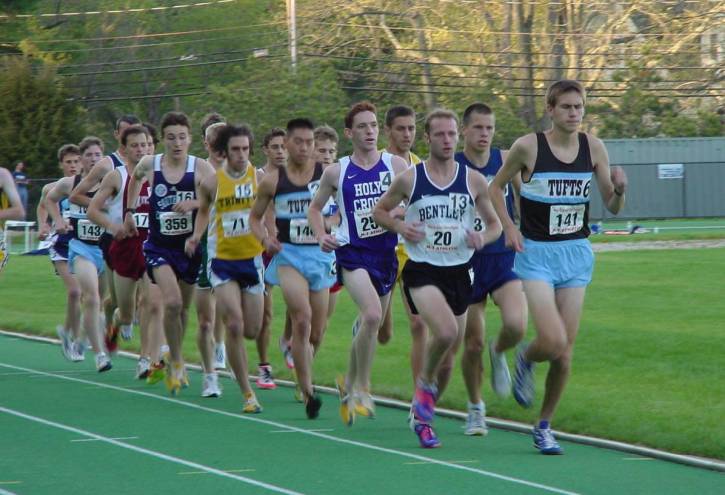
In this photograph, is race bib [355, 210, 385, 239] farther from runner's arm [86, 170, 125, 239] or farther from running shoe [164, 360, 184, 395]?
runner's arm [86, 170, 125, 239]

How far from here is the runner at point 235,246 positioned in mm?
10906

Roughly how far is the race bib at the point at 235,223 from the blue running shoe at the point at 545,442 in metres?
3.21

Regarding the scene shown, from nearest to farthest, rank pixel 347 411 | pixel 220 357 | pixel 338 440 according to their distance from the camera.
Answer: pixel 338 440 < pixel 347 411 < pixel 220 357

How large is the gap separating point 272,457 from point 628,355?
593 cm

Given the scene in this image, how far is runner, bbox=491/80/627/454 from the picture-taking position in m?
8.77

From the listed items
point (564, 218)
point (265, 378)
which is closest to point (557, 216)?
point (564, 218)

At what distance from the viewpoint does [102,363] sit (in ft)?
45.0

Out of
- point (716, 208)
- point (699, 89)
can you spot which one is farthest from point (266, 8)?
point (716, 208)

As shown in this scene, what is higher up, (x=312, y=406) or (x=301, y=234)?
(x=301, y=234)

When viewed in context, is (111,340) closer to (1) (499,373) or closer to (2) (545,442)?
(1) (499,373)

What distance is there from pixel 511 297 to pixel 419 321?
0.98 metres

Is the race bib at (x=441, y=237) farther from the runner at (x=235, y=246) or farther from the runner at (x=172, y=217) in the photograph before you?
the runner at (x=172, y=217)

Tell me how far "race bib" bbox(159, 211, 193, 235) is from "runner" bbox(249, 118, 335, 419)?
0.98 metres

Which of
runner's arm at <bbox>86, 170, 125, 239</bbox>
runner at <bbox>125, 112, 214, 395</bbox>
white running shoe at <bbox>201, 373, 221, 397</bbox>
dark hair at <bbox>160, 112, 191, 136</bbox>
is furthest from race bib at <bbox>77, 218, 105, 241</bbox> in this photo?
white running shoe at <bbox>201, 373, 221, 397</bbox>
